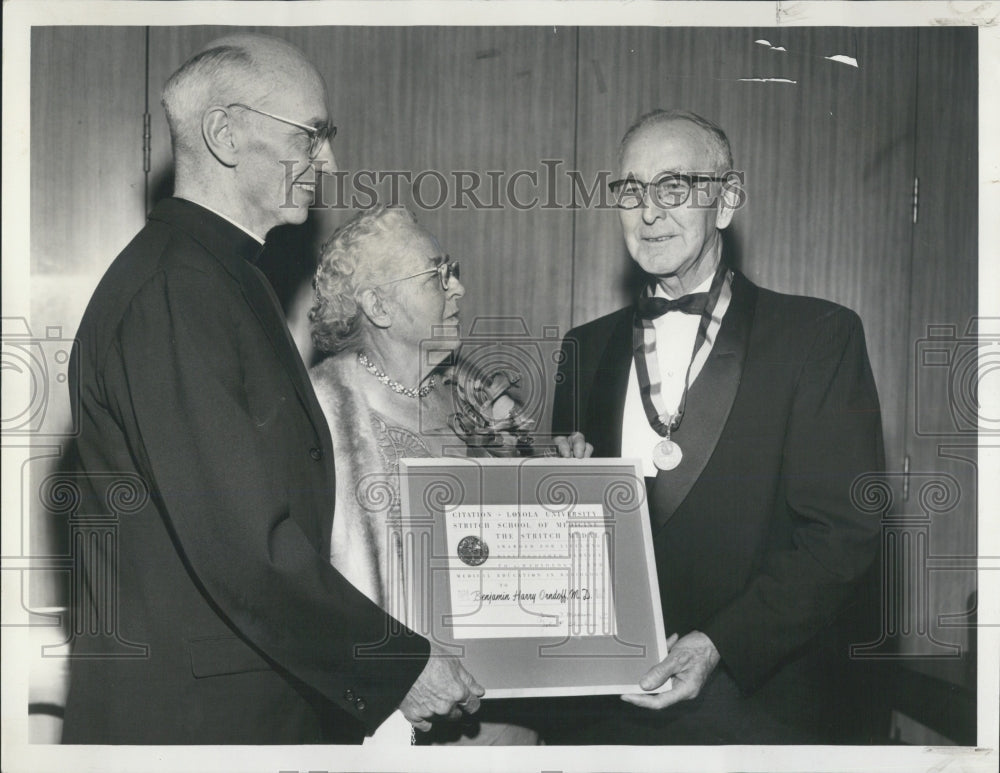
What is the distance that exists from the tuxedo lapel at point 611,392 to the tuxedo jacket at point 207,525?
70 centimetres

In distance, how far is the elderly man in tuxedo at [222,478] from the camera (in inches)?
105

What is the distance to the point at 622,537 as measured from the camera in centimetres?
277

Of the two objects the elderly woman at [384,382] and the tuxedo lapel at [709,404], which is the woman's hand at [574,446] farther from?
the tuxedo lapel at [709,404]

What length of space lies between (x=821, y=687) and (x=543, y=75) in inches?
70.7

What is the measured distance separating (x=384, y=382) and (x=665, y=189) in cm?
89

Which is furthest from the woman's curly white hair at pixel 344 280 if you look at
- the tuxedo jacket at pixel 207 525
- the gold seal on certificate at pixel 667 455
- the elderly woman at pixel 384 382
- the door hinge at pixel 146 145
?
the gold seal on certificate at pixel 667 455

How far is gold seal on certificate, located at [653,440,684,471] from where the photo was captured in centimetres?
278

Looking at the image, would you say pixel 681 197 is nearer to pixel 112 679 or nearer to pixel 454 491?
pixel 454 491

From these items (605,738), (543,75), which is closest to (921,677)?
(605,738)

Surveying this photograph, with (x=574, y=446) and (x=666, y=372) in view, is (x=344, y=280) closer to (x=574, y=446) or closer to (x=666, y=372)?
(x=574, y=446)

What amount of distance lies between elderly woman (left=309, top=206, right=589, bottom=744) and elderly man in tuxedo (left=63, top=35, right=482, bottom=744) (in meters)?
0.06

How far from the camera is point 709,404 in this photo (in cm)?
280

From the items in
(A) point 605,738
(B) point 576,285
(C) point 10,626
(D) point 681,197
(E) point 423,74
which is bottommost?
(A) point 605,738

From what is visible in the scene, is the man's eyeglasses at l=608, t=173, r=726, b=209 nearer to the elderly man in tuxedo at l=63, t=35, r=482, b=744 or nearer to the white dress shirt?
the white dress shirt
